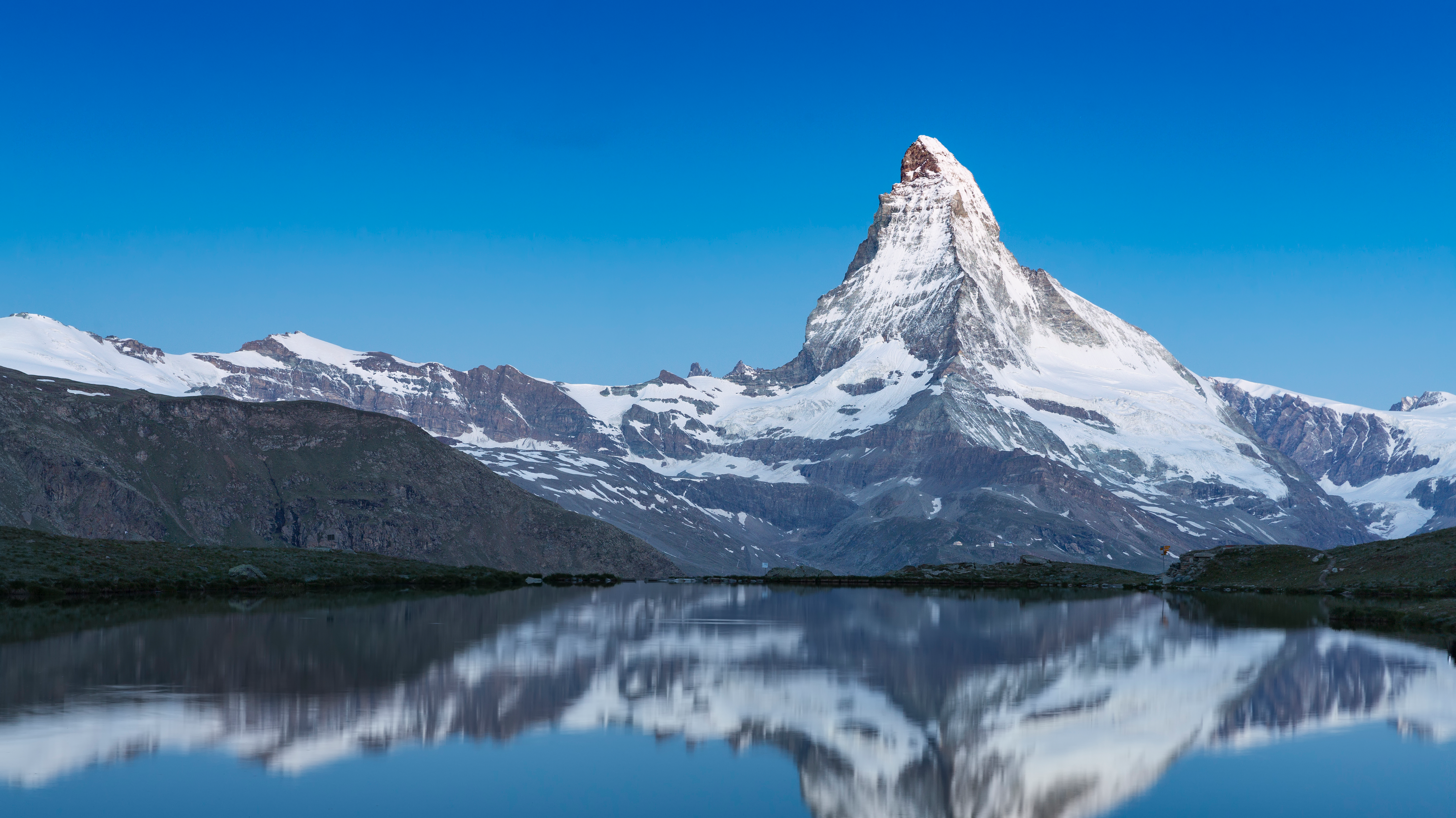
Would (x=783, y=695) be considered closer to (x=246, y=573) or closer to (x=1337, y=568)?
(x=246, y=573)

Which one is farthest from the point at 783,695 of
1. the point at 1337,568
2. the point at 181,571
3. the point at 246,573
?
the point at 1337,568

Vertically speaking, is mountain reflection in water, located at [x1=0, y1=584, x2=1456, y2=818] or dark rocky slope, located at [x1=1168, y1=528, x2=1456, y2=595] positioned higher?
dark rocky slope, located at [x1=1168, y1=528, x2=1456, y2=595]

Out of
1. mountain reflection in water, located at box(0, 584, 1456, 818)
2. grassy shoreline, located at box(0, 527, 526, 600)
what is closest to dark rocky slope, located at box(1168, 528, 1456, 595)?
mountain reflection in water, located at box(0, 584, 1456, 818)

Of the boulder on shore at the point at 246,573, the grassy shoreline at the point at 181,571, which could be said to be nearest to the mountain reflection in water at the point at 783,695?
the grassy shoreline at the point at 181,571

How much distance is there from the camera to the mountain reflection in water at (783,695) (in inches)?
1228

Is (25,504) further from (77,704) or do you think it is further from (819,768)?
(819,768)

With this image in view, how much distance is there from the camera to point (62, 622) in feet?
208

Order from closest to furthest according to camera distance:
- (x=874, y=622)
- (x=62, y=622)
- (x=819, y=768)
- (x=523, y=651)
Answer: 1. (x=819, y=768)
2. (x=523, y=651)
3. (x=62, y=622)
4. (x=874, y=622)

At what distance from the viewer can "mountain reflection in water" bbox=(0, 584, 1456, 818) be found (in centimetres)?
3119

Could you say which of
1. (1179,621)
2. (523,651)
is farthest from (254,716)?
(1179,621)

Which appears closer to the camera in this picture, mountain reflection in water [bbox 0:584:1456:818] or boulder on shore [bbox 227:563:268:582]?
mountain reflection in water [bbox 0:584:1456:818]

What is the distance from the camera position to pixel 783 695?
143 ft

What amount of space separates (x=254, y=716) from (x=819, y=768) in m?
15.4

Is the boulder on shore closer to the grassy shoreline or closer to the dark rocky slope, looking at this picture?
the grassy shoreline
